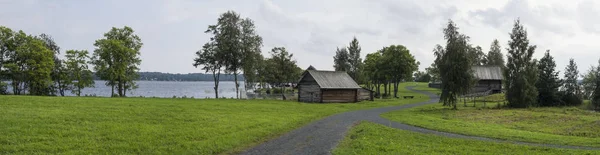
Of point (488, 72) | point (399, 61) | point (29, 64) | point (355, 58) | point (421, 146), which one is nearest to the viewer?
point (421, 146)

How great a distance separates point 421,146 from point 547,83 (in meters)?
45.2

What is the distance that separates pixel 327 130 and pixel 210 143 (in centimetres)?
848

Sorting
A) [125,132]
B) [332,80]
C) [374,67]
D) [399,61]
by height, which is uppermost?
[399,61]

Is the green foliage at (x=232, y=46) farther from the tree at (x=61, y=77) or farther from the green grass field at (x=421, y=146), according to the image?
the green grass field at (x=421, y=146)

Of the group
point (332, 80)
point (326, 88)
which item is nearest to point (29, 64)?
point (326, 88)

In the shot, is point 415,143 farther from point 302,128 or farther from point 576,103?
point 576,103

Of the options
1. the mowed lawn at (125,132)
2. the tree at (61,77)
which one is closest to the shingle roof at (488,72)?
the mowed lawn at (125,132)

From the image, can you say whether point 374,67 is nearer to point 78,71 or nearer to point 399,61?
point 399,61

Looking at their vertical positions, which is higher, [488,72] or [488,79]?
[488,72]

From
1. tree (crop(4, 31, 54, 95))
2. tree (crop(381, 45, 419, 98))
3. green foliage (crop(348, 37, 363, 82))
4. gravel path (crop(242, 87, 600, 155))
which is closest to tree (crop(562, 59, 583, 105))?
tree (crop(381, 45, 419, 98))

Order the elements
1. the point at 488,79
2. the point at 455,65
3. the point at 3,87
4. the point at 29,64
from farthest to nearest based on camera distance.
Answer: the point at 488,79 < the point at 29,64 < the point at 3,87 < the point at 455,65

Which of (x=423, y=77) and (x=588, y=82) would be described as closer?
(x=588, y=82)

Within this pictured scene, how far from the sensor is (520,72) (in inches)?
1939

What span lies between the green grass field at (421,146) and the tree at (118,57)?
149 ft
